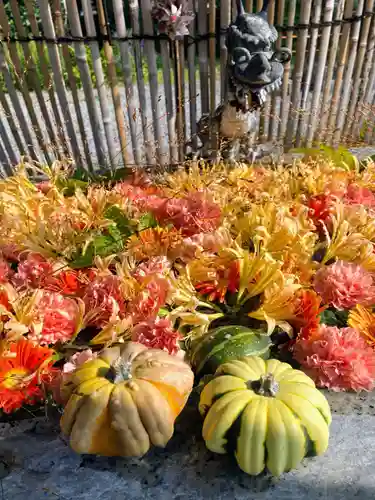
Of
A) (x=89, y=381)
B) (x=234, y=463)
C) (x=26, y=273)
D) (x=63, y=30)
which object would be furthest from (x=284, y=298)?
(x=63, y=30)

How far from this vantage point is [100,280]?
142 centimetres

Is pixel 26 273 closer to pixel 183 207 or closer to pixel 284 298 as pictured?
pixel 183 207

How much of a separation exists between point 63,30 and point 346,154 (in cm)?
161

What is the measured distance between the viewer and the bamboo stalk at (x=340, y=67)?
2.93 meters

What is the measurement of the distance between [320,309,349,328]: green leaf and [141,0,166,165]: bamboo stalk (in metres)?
1.34

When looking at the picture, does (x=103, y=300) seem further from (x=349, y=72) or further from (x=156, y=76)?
(x=349, y=72)

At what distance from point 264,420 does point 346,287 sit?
55 centimetres

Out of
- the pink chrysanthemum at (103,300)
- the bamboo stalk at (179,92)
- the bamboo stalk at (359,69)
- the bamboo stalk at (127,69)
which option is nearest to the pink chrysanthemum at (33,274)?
the pink chrysanthemum at (103,300)

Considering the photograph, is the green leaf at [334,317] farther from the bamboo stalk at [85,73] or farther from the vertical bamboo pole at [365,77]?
the vertical bamboo pole at [365,77]

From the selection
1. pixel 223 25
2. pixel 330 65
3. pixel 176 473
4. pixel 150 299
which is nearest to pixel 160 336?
pixel 150 299

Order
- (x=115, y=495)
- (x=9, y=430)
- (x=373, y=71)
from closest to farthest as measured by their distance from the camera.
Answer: (x=115, y=495) < (x=9, y=430) < (x=373, y=71)

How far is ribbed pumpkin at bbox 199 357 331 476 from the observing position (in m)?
1.06

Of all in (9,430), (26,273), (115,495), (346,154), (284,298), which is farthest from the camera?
(346,154)

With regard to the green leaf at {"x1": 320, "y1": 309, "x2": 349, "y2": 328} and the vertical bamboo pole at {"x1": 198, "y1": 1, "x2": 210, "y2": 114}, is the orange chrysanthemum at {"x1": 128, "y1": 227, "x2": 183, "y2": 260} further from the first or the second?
the vertical bamboo pole at {"x1": 198, "y1": 1, "x2": 210, "y2": 114}
